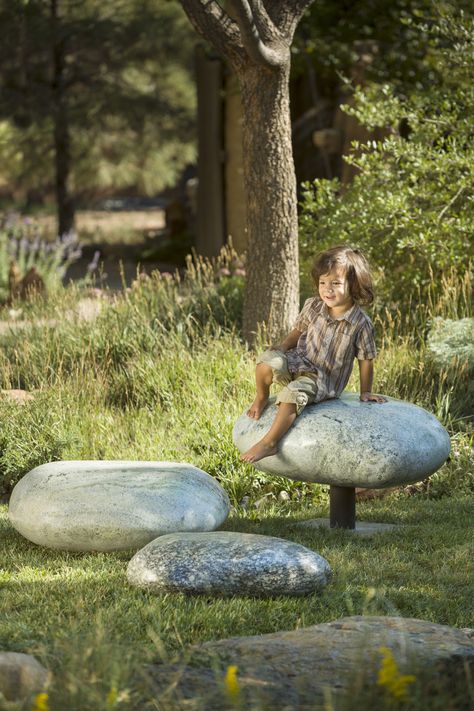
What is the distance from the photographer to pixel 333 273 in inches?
219

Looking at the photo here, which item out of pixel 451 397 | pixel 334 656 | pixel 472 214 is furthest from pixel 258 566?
pixel 472 214

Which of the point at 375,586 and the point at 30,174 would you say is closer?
the point at 375,586

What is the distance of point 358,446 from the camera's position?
5.38 m

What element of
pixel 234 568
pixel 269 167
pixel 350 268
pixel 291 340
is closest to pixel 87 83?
pixel 269 167

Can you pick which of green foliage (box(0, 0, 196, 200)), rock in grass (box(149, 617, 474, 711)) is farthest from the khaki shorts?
green foliage (box(0, 0, 196, 200))

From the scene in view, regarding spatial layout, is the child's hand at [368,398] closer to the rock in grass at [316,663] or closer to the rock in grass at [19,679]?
the rock in grass at [316,663]

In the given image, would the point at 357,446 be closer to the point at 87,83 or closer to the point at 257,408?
the point at 257,408

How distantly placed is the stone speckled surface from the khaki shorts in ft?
0.28

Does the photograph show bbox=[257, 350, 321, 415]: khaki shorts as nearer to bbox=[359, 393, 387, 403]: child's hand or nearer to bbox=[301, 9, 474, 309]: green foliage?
bbox=[359, 393, 387, 403]: child's hand

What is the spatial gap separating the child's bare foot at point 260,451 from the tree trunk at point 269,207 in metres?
2.70

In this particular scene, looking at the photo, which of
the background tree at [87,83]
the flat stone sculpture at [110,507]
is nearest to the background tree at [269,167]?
the flat stone sculpture at [110,507]

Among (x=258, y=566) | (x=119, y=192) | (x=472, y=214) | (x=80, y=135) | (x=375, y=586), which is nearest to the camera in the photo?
(x=258, y=566)

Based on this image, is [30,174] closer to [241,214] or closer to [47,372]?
[241,214]

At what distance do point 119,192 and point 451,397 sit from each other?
70.1 ft
